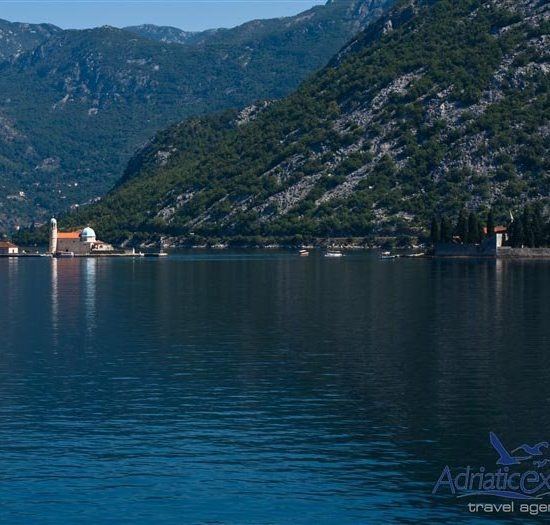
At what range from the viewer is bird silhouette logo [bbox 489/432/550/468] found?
53.9m

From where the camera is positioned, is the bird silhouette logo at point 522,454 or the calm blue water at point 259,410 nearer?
the calm blue water at point 259,410

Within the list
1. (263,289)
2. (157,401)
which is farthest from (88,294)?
(157,401)

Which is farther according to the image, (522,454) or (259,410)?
(259,410)

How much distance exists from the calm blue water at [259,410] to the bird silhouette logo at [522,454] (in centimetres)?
59

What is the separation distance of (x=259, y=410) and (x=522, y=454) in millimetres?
15802

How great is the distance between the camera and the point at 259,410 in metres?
65.9

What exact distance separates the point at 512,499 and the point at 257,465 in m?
11.2

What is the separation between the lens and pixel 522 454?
181 ft

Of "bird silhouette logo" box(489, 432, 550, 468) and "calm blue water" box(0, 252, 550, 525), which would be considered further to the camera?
"bird silhouette logo" box(489, 432, 550, 468)

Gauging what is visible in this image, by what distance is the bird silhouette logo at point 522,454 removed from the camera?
53906 mm

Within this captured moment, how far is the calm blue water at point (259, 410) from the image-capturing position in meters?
49.8

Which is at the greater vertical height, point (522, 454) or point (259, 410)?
point (259, 410)

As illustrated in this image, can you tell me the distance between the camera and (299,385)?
74.0 meters

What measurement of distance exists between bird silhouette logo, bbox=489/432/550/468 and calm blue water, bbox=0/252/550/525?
1.94 feet
